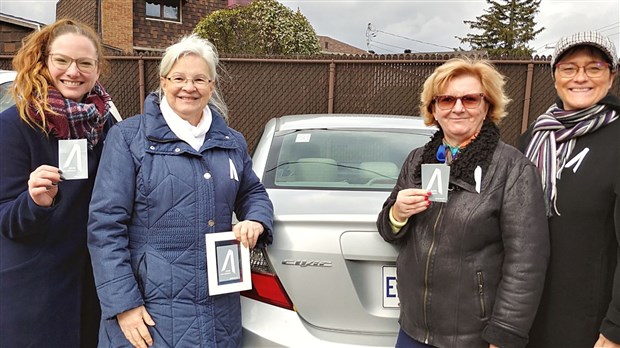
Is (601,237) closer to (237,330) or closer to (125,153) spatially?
(237,330)

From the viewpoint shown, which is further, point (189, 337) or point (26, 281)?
point (26, 281)

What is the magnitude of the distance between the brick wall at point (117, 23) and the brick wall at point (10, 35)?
5.50 m

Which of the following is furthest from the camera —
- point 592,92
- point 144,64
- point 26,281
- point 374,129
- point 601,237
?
point 144,64

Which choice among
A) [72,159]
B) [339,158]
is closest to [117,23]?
[339,158]

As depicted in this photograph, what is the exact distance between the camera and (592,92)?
5.62 ft

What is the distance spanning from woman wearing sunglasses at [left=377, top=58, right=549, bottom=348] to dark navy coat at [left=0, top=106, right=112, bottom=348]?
1.32 metres

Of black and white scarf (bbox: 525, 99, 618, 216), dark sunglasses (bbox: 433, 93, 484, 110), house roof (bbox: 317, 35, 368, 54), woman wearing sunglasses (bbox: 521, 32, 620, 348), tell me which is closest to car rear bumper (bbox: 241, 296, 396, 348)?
woman wearing sunglasses (bbox: 521, 32, 620, 348)

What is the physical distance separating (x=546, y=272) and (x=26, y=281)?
2070 mm

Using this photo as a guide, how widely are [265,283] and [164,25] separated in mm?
18290

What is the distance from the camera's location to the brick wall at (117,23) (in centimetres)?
1661

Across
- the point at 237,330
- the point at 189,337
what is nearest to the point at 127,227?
the point at 189,337

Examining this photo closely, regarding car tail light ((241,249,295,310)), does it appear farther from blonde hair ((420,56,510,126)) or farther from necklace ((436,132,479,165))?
blonde hair ((420,56,510,126))

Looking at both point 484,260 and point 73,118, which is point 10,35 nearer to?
point 73,118

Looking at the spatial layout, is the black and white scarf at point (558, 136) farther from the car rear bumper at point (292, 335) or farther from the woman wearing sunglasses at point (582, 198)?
the car rear bumper at point (292, 335)
